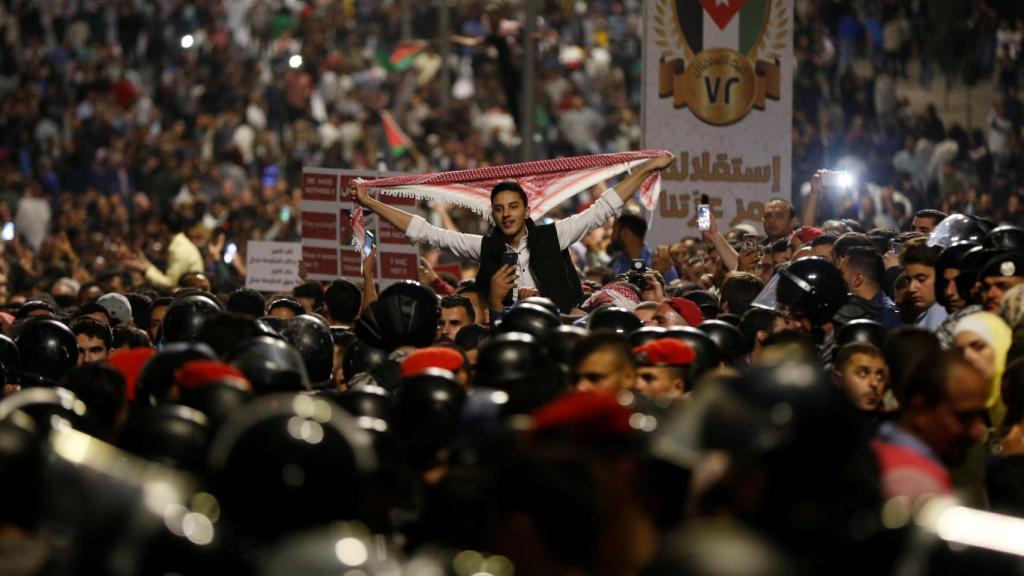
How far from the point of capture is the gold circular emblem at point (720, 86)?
15992mm

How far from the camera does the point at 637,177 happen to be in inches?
456

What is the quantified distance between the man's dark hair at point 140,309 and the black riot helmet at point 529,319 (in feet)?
17.5

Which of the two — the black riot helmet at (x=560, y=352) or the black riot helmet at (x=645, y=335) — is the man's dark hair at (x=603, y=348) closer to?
the black riot helmet at (x=560, y=352)

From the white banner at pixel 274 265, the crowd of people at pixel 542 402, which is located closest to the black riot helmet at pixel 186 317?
the crowd of people at pixel 542 402

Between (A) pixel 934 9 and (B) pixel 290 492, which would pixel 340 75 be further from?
(B) pixel 290 492

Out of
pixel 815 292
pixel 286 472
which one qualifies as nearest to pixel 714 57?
pixel 815 292

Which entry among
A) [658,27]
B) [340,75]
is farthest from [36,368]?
[340,75]

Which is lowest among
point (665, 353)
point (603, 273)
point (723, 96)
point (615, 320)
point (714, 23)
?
point (665, 353)

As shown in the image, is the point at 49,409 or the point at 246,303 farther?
the point at 246,303

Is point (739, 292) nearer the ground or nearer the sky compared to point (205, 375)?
nearer the sky

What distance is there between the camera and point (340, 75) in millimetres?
32969

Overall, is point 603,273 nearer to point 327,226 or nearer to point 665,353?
point 327,226

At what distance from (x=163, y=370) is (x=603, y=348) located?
1.73 metres

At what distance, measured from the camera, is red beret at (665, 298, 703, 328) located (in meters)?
10.4
